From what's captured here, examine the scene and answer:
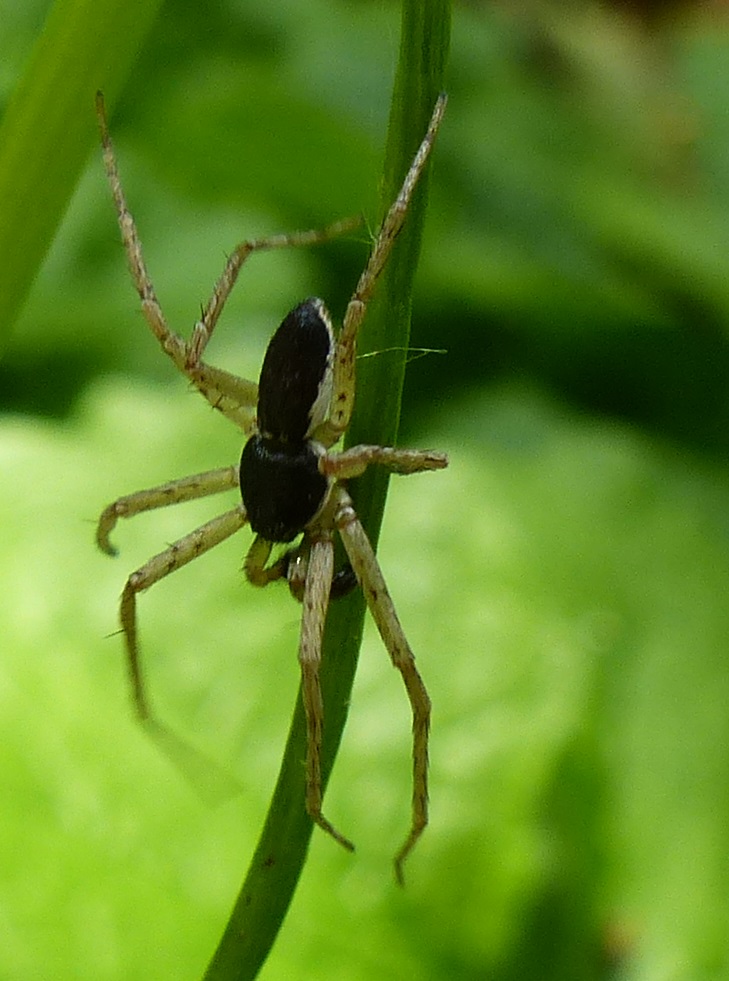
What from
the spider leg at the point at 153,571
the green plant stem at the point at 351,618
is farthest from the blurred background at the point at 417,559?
the green plant stem at the point at 351,618

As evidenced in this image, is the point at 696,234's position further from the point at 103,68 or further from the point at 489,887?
the point at 103,68

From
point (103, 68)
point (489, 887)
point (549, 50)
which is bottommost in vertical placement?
point (489, 887)

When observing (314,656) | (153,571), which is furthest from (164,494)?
(314,656)

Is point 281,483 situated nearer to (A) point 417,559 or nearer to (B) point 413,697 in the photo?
(B) point 413,697

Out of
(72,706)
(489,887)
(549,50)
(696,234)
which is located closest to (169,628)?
(72,706)

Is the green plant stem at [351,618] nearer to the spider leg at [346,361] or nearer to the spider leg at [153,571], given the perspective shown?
the spider leg at [346,361]
